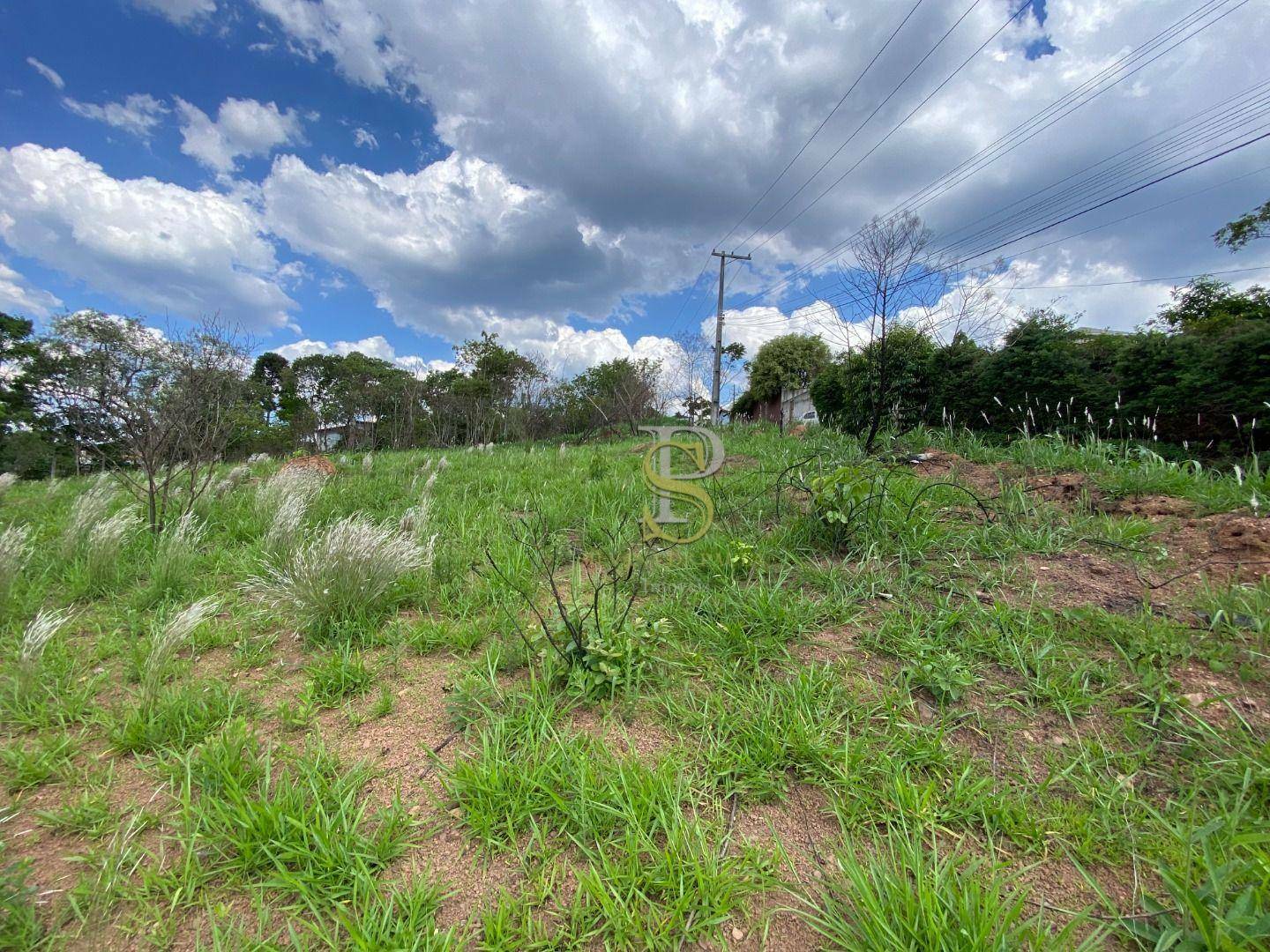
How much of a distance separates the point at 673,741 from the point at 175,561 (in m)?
3.27

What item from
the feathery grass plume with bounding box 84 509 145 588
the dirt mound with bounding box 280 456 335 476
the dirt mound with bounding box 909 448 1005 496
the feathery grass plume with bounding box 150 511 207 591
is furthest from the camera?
the dirt mound with bounding box 280 456 335 476

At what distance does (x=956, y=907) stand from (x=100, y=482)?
7238 millimetres

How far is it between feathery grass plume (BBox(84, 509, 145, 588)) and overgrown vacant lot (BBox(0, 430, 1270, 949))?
0.02 meters

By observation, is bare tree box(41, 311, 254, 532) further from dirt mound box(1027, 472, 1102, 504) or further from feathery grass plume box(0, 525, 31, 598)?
dirt mound box(1027, 472, 1102, 504)

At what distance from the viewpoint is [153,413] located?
3.95m

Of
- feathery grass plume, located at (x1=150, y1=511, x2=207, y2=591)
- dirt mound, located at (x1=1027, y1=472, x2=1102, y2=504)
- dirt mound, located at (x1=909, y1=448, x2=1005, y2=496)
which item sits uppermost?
dirt mound, located at (x1=909, y1=448, x2=1005, y2=496)

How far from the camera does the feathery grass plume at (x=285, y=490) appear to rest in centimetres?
384

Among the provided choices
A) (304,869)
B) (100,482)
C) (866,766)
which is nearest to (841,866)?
(866,766)

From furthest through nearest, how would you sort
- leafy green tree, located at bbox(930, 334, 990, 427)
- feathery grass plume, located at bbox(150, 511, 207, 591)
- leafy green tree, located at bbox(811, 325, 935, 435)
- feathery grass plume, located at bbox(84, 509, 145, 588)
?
1. leafy green tree, located at bbox(930, 334, 990, 427)
2. leafy green tree, located at bbox(811, 325, 935, 435)
3. feathery grass plume, located at bbox(84, 509, 145, 588)
4. feathery grass plume, located at bbox(150, 511, 207, 591)

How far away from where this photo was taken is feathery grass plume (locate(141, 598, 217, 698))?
1.63 meters

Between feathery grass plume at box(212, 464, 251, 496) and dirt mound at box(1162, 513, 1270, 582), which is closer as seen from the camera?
dirt mound at box(1162, 513, 1270, 582)

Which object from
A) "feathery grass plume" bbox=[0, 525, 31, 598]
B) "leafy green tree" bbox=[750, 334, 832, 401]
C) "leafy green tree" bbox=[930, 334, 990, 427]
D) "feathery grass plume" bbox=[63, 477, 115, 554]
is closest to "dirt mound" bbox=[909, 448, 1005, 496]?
"leafy green tree" bbox=[930, 334, 990, 427]

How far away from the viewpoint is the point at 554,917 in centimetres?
101

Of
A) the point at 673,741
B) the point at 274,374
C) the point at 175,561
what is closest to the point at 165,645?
the point at 175,561
